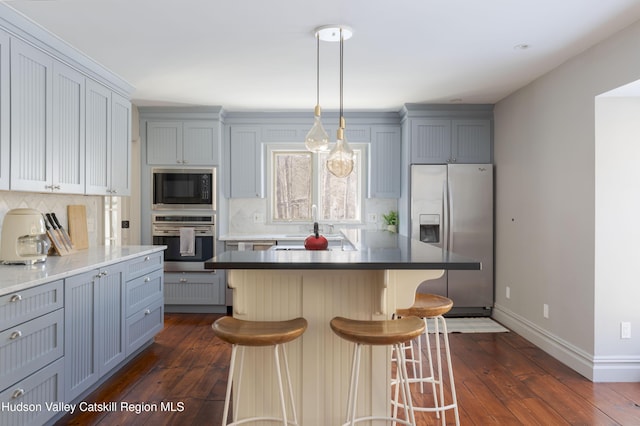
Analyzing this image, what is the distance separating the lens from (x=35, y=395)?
7.38ft

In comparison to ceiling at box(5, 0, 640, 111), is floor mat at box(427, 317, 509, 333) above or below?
below

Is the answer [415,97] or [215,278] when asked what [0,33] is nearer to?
[215,278]

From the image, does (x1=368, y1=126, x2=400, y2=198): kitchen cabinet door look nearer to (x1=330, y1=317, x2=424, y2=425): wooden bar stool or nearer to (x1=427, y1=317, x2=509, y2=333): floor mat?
(x1=427, y1=317, x2=509, y2=333): floor mat

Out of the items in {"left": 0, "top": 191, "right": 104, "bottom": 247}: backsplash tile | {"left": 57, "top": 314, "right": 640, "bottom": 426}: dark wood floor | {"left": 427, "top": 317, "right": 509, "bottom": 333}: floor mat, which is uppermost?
{"left": 0, "top": 191, "right": 104, "bottom": 247}: backsplash tile

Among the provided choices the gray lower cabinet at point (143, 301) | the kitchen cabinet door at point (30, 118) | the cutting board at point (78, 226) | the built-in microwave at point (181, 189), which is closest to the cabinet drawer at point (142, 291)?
the gray lower cabinet at point (143, 301)

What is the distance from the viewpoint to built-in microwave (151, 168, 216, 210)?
5.14m

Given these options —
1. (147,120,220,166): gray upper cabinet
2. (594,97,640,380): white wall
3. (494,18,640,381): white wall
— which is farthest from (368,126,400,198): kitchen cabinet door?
(594,97,640,380): white wall

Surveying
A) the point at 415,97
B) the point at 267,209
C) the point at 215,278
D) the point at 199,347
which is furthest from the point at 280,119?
the point at 199,347

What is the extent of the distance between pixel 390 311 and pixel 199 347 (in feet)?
7.63

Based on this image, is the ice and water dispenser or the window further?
the window

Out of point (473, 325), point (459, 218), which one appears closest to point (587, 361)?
point (473, 325)

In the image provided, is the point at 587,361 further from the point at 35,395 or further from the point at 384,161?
the point at 35,395

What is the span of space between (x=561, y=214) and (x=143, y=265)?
11.5ft

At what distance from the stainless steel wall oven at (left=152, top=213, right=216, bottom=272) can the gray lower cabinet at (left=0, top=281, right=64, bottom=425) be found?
2.61 m
